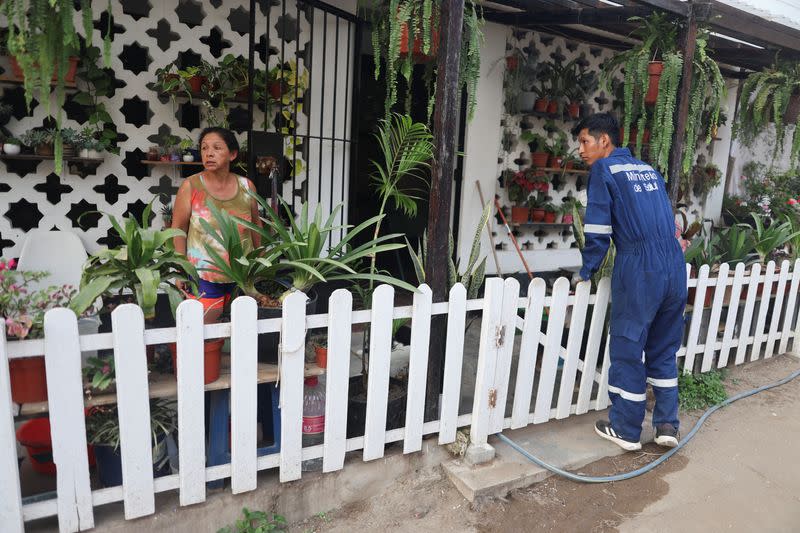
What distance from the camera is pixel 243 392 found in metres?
2.39

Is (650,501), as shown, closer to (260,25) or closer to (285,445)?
(285,445)

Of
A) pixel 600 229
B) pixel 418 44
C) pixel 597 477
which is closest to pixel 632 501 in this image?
pixel 597 477

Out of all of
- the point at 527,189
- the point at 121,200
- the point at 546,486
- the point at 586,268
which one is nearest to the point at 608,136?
the point at 586,268

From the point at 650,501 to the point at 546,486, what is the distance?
51 centimetres

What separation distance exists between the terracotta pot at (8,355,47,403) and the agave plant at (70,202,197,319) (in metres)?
0.22

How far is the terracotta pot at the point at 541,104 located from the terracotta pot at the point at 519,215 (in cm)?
102

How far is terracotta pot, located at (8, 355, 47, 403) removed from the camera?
2.03 meters

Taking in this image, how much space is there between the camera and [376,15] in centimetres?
307

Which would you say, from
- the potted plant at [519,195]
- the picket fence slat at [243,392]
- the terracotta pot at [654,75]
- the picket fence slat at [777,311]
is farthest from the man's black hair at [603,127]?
the potted plant at [519,195]

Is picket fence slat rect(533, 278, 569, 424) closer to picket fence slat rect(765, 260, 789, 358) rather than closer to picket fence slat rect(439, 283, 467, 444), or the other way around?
picket fence slat rect(439, 283, 467, 444)

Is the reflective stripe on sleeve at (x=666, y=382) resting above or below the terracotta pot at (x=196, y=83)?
below

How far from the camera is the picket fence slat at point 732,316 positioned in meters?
4.20

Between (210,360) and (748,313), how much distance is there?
3999mm

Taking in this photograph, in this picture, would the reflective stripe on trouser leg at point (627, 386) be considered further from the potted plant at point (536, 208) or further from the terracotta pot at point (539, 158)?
the terracotta pot at point (539, 158)
